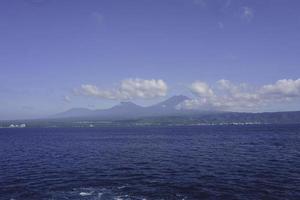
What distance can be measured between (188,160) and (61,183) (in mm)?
42551

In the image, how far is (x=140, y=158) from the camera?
344 feet

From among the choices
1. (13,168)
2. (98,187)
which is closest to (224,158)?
(98,187)

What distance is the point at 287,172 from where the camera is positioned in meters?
76.4

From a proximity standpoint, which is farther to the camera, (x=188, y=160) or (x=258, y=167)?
(x=188, y=160)

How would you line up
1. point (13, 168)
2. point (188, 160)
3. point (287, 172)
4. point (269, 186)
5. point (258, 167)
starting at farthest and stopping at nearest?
1. point (188, 160)
2. point (13, 168)
3. point (258, 167)
4. point (287, 172)
5. point (269, 186)

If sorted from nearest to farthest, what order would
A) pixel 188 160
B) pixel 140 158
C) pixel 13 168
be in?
pixel 13 168 < pixel 188 160 < pixel 140 158

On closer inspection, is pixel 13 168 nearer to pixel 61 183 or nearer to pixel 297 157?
pixel 61 183

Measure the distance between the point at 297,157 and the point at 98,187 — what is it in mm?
65546

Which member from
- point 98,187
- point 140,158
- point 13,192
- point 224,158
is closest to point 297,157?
point 224,158

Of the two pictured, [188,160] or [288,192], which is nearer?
[288,192]

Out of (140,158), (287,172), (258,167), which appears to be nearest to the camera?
(287,172)

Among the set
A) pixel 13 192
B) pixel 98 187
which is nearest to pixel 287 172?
pixel 98 187

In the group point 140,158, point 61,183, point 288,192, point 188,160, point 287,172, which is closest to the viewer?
point 288,192

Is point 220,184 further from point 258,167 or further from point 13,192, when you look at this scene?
point 13,192
